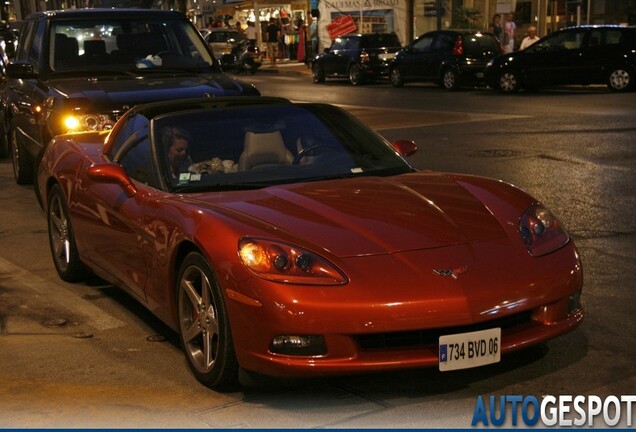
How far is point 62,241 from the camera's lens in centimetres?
784

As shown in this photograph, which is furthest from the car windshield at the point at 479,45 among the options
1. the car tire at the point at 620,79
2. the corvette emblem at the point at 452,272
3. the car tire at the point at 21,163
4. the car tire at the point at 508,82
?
the corvette emblem at the point at 452,272

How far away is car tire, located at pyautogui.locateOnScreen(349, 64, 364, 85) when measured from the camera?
31.7 metres

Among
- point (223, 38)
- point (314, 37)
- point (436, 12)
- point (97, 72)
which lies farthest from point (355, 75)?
point (97, 72)

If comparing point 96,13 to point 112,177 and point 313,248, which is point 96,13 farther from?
point 313,248

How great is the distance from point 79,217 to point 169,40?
530 cm

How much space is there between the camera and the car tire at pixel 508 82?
Result: 2552 cm

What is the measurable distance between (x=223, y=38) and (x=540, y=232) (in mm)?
37465

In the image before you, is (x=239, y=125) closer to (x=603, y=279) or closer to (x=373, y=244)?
(x=373, y=244)

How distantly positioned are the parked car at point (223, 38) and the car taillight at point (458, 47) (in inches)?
582

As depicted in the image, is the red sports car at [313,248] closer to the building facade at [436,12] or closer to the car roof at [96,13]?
the car roof at [96,13]

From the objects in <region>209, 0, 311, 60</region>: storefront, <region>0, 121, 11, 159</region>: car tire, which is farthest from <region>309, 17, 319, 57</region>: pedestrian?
<region>0, 121, 11, 159</region>: car tire

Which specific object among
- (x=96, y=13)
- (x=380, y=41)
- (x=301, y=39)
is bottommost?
(x=301, y=39)

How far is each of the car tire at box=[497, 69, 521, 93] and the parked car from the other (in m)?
17.2

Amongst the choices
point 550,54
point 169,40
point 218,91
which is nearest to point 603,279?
point 218,91
